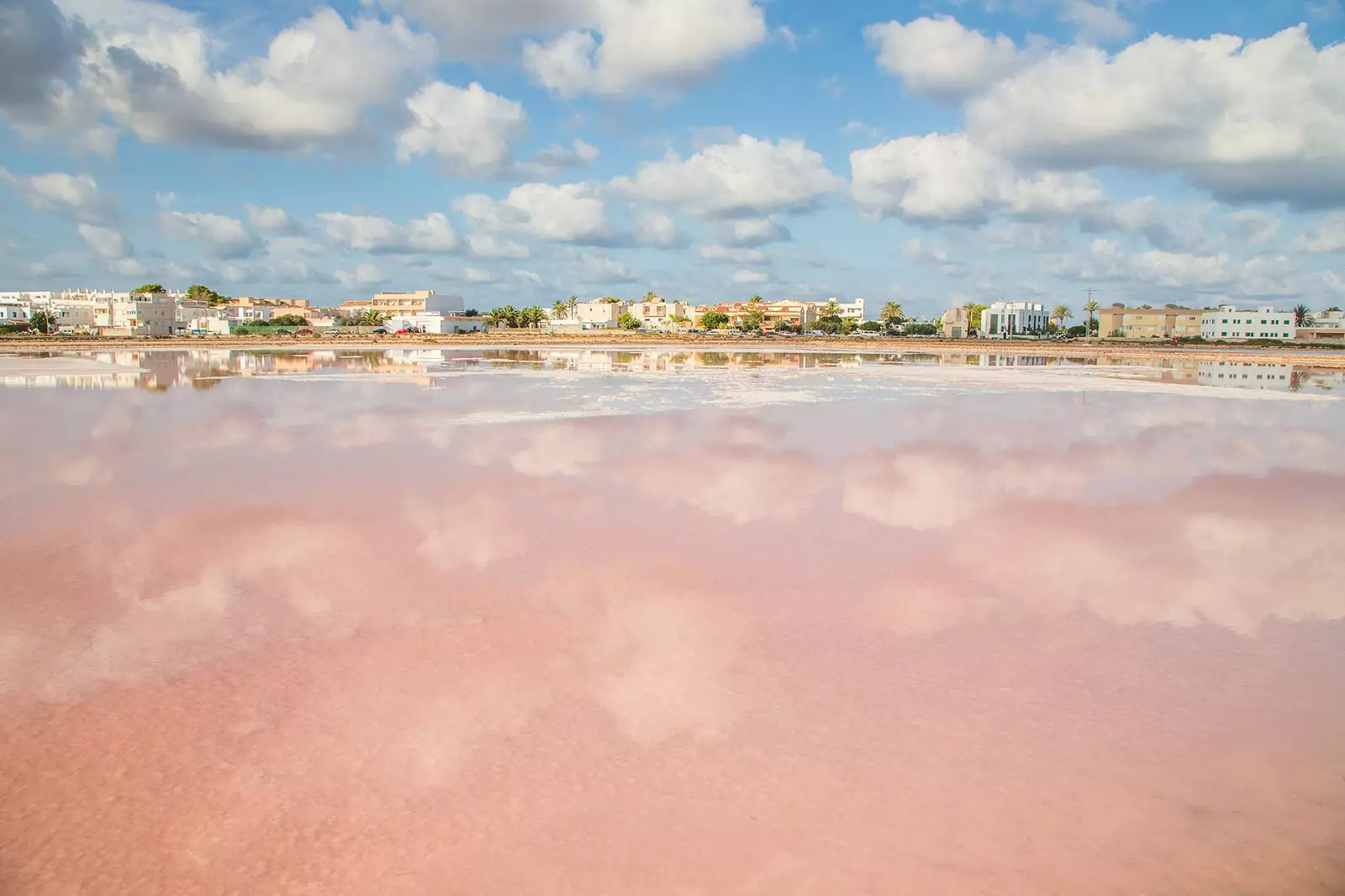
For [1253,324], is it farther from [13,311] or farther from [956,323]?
[13,311]

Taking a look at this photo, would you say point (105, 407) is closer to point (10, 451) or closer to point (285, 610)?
point (10, 451)

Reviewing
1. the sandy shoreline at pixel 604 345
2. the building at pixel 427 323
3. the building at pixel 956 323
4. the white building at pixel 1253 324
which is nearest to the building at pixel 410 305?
the building at pixel 427 323

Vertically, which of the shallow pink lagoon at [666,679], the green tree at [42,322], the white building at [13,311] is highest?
the white building at [13,311]

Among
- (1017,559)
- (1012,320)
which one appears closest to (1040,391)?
(1017,559)

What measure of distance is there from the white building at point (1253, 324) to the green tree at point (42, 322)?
182 metres

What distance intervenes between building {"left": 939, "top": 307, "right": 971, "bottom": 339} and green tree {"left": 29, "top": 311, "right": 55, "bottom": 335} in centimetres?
15180

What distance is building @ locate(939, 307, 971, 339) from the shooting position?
175m

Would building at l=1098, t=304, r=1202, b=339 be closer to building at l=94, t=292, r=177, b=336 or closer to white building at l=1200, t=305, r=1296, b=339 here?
white building at l=1200, t=305, r=1296, b=339

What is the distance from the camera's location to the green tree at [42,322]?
117156 mm

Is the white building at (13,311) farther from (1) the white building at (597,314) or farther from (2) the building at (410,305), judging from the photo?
(1) the white building at (597,314)

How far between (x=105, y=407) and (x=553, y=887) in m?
25.4

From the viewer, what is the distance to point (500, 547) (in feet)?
31.5

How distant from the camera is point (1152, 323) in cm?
15362

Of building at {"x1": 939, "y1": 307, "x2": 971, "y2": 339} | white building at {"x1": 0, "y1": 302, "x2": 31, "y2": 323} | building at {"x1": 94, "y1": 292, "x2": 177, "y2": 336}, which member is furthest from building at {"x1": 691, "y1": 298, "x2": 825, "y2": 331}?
white building at {"x1": 0, "y1": 302, "x2": 31, "y2": 323}
